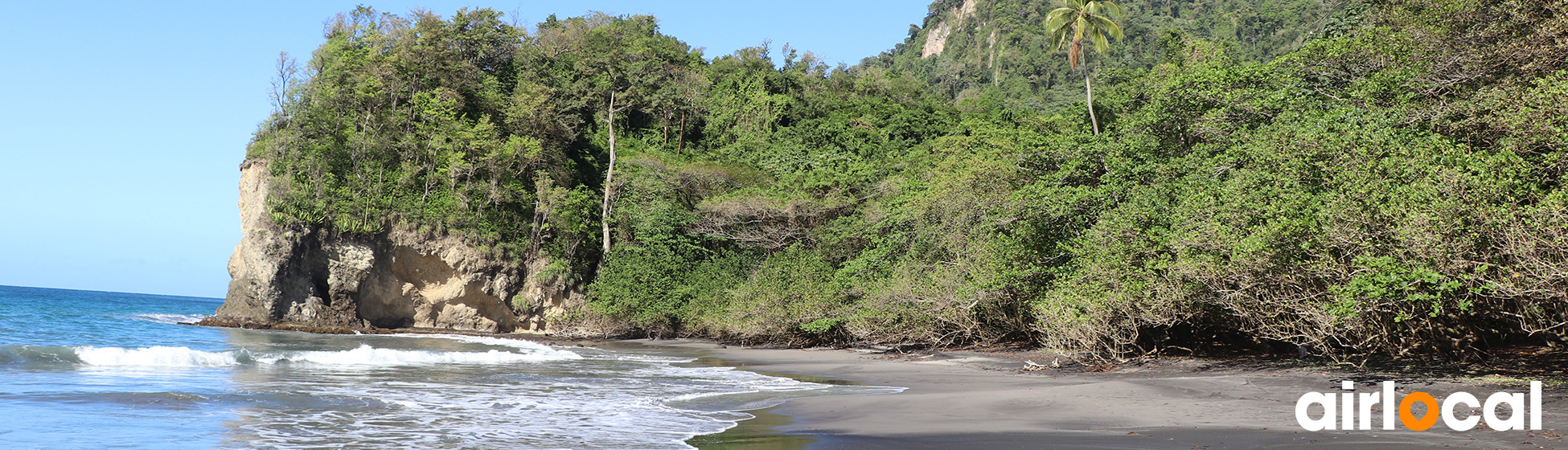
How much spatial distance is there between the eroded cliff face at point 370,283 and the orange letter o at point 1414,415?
31094 mm

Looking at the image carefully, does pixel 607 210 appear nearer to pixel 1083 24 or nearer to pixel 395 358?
pixel 395 358

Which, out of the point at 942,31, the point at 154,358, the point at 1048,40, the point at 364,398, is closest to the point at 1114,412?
the point at 364,398

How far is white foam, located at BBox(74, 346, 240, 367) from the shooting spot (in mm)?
16656

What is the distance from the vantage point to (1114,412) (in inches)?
366

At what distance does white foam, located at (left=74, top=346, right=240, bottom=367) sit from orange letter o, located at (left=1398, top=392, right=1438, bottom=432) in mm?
18667

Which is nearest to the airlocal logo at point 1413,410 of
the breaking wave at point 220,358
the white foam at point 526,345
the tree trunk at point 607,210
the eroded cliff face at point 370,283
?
the breaking wave at point 220,358

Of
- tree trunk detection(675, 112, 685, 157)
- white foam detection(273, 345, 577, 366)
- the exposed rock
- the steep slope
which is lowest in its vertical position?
white foam detection(273, 345, 577, 366)

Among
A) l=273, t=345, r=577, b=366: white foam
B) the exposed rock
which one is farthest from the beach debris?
the exposed rock

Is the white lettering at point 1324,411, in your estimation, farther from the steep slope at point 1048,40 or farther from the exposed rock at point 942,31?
the exposed rock at point 942,31

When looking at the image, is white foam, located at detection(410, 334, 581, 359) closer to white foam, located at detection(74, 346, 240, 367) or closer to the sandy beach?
white foam, located at detection(74, 346, 240, 367)

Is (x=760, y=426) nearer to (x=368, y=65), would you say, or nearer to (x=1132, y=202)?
(x=1132, y=202)

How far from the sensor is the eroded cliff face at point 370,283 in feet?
109

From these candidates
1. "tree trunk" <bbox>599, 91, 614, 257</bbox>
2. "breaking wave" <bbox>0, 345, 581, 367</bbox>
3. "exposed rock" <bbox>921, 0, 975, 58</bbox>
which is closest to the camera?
"breaking wave" <bbox>0, 345, 581, 367</bbox>

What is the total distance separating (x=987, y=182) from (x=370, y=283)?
25488mm
